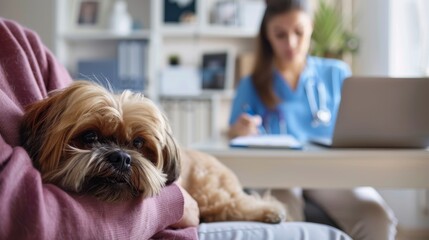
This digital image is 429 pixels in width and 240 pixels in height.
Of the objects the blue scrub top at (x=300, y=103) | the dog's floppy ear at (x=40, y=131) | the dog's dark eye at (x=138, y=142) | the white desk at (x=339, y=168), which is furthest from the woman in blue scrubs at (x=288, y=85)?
the dog's floppy ear at (x=40, y=131)

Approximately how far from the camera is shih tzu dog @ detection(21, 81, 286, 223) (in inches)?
→ 31.0

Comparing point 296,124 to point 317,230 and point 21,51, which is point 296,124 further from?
point 21,51

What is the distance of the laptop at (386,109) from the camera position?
116 centimetres

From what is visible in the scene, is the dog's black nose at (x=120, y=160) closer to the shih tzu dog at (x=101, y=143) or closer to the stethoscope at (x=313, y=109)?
the shih tzu dog at (x=101, y=143)

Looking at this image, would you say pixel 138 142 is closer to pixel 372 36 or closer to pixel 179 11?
pixel 179 11

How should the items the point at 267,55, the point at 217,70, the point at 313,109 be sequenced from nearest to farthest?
the point at 313,109
the point at 267,55
the point at 217,70

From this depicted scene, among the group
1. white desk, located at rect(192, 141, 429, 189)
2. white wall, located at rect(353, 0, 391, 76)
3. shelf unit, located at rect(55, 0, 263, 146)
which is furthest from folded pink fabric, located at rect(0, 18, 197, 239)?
white wall, located at rect(353, 0, 391, 76)

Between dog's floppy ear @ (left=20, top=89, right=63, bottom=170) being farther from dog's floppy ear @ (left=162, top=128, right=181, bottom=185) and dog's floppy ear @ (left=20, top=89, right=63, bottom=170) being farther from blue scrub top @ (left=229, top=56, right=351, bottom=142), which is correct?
blue scrub top @ (left=229, top=56, right=351, bottom=142)

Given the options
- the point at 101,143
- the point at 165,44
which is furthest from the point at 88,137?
the point at 165,44

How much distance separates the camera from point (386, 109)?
3.84ft

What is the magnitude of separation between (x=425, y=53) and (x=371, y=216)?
4.28ft

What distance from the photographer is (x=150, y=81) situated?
290cm

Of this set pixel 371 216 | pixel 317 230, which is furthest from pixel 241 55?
pixel 317 230

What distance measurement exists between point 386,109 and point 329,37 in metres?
1.72
